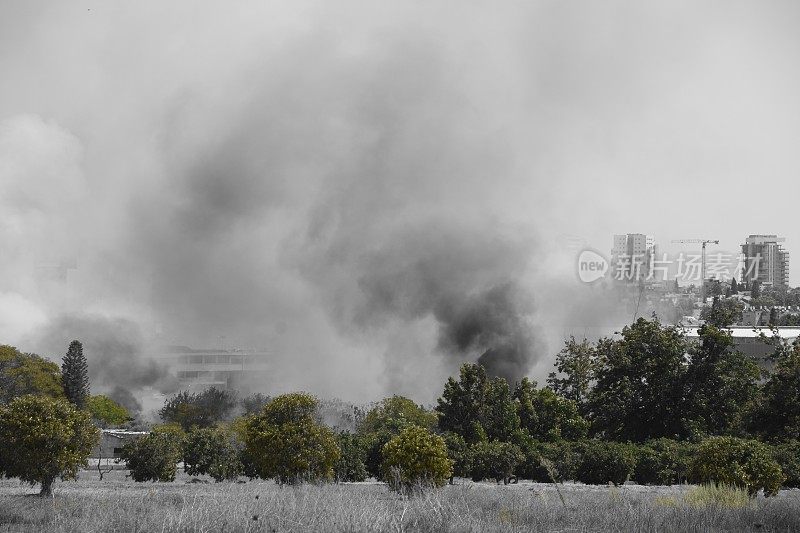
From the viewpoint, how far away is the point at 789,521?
13.4 m

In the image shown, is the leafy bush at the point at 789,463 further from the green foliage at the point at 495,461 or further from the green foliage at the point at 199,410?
the green foliage at the point at 199,410

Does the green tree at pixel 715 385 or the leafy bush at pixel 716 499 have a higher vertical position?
the green tree at pixel 715 385

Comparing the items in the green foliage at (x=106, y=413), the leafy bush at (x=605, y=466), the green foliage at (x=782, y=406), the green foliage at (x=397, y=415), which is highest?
the green foliage at (x=782, y=406)

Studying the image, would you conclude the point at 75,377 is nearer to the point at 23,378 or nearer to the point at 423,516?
the point at 23,378

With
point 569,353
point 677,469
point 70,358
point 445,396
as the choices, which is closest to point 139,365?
point 70,358

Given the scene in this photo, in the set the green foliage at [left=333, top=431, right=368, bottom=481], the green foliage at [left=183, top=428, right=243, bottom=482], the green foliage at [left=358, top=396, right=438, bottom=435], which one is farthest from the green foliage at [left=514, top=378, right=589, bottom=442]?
the green foliage at [left=183, top=428, right=243, bottom=482]

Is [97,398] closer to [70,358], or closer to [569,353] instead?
[70,358]

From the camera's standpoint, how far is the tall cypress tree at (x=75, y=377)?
66.6 meters

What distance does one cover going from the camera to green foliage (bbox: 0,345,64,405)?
62625mm

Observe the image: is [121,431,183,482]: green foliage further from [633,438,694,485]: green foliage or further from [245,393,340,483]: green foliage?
[633,438,694,485]: green foliage

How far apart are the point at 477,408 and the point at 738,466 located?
64.4 ft

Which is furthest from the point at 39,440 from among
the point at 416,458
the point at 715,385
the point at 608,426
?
the point at 715,385

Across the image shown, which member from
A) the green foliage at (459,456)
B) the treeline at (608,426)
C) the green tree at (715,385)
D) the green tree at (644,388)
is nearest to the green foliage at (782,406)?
the treeline at (608,426)

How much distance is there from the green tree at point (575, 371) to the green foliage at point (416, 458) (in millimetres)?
30654
